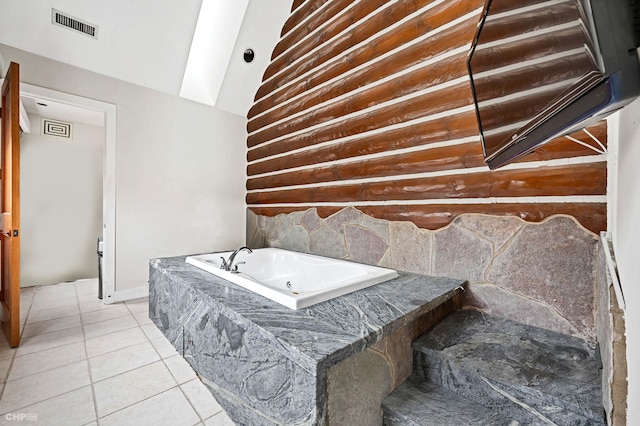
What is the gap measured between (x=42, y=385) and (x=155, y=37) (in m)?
3.10

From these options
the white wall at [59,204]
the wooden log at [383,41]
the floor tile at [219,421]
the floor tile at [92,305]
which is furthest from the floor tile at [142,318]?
the wooden log at [383,41]

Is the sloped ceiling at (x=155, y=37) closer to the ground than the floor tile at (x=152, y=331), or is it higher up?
higher up

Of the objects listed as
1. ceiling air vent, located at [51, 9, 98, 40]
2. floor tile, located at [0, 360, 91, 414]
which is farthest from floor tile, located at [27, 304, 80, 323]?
ceiling air vent, located at [51, 9, 98, 40]

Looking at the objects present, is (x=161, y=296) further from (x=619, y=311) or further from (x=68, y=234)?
(x=68, y=234)

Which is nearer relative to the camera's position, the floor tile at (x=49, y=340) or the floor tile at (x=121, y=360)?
the floor tile at (x=121, y=360)

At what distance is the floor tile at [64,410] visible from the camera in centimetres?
147

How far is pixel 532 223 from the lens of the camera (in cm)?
161

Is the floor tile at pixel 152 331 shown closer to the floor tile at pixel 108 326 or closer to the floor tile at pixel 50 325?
the floor tile at pixel 108 326

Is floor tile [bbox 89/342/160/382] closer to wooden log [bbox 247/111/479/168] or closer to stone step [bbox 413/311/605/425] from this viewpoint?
stone step [bbox 413/311/605/425]

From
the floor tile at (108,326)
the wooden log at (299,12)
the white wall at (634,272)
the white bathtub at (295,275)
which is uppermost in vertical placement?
the wooden log at (299,12)

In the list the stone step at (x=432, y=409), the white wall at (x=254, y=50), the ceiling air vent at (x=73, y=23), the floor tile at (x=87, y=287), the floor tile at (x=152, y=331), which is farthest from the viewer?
the floor tile at (x=87, y=287)

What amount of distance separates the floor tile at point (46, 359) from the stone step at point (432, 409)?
219cm

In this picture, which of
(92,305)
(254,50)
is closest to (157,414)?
(92,305)

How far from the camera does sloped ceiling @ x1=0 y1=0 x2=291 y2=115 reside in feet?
8.35
